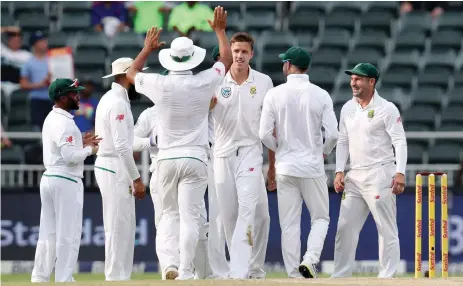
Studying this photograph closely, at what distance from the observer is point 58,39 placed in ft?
72.2

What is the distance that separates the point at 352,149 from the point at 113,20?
922 centimetres

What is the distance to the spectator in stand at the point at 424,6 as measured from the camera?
23.1 m

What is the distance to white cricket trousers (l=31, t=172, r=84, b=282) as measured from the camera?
1332 cm

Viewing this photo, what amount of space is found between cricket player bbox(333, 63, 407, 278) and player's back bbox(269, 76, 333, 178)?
520mm

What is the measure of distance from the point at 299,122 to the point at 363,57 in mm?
8620

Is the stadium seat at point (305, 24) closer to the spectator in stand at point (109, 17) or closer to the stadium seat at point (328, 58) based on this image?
the stadium seat at point (328, 58)

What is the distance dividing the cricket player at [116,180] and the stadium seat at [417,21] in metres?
9.72

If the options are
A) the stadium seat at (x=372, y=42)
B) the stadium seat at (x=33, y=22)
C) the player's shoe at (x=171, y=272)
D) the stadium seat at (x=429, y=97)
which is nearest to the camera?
the player's shoe at (x=171, y=272)

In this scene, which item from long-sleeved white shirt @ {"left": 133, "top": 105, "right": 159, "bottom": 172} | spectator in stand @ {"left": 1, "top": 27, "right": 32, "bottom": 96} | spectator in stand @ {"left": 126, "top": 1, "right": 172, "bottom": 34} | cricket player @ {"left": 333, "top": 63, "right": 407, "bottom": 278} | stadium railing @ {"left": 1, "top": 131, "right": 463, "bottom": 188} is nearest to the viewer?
cricket player @ {"left": 333, "top": 63, "right": 407, "bottom": 278}

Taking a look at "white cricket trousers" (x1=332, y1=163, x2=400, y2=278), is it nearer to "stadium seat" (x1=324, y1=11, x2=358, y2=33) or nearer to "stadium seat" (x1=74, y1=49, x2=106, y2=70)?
"stadium seat" (x1=74, y1=49, x2=106, y2=70)

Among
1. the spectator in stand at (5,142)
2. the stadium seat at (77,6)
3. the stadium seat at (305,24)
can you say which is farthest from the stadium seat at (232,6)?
the spectator in stand at (5,142)

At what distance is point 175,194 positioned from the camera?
12.8 m

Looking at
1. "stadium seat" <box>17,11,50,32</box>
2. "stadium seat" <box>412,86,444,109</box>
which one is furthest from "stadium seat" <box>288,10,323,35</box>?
"stadium seat" <box>17,11,50,32</box>

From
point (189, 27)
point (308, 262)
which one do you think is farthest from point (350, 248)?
point (189, 27)
